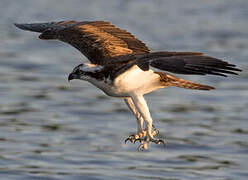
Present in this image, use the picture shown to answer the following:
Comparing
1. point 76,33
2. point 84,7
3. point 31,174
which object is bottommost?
point 31,174

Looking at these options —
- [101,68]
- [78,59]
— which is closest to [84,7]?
[78,59]

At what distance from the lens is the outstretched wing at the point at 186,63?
7855 millimetres

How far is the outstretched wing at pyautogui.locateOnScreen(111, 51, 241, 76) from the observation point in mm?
7855

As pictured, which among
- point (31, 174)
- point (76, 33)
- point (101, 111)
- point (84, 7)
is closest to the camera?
point (76, 33)

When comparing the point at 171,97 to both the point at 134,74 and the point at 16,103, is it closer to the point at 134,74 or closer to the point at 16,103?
the point at 16,103

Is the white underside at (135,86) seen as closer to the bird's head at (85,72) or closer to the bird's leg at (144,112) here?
the bird's leg at (144,112)

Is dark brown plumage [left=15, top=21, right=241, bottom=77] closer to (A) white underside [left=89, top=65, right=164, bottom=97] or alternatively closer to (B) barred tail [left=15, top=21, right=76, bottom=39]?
(B) barred tail [left=15, top=21, right=76, bottom=39]

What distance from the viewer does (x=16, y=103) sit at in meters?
16.2

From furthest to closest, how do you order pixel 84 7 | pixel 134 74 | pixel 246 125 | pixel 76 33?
pixel 84 7
pixel 246 125
pixel 76 33
pixel 134 74

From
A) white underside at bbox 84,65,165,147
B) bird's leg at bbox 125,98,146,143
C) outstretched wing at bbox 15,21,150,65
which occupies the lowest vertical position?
bird's leg at bbox 125,98,146,143

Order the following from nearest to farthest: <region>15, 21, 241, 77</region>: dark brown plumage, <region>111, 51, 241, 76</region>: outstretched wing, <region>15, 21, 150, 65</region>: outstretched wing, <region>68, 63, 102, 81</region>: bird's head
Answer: <region>111, 51, 241, 76</region>: outstretched wing < <region>15, 21, 241, 77</region>: dark brown plumage < <region>68, 63, 102, 81</region>: bird's head < <region>15, 21, 150, 65</region>: outstretched wing

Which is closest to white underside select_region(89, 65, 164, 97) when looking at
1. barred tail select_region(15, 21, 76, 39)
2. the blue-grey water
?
barred tail select_region(15, 21, 76, 39)

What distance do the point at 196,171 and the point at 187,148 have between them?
1.21 meters

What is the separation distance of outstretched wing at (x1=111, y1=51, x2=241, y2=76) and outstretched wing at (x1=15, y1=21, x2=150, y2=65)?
5.36 feet
